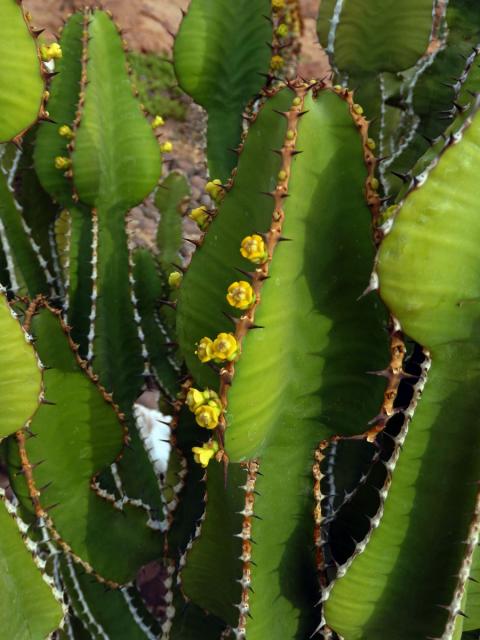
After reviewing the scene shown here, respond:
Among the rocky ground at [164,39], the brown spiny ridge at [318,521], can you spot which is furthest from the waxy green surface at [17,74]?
the rocky ground at [164,39]

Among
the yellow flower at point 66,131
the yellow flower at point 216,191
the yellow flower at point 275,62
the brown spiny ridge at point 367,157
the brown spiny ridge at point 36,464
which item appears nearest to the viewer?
the brown spiny ridge at point 367,157

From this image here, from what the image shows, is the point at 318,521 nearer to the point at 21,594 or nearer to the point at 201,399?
the point at 201,399

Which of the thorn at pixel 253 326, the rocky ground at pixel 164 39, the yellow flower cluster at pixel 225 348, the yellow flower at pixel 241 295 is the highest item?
the yellow flower at pixel 241 295

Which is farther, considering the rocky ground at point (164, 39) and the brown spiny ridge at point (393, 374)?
the rocky ground at point (164, 39)

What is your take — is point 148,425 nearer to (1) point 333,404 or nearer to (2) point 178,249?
(2) point 178,249

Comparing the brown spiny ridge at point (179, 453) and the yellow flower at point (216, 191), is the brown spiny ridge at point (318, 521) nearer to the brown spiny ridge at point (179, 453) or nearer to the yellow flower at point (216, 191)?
the brown spiny ridge at point (179, 453)

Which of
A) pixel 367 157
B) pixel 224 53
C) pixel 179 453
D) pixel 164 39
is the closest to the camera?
pixel 367 157

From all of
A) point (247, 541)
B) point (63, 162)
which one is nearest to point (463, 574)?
point (247, 541)
